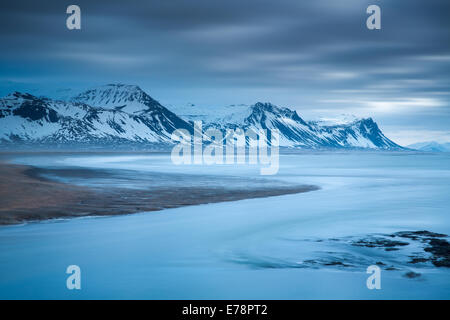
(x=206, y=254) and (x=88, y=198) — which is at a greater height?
(x=88, y=198)

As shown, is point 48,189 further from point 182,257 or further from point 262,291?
point 262,291

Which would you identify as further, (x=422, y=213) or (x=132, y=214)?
(x=422, y=213)

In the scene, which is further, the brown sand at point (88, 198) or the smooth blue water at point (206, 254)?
the brown sand at point (88, 198)

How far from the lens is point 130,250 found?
1695 centimetres

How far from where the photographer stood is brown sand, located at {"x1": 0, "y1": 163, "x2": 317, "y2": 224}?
2227 cm

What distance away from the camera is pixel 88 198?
1077 inches

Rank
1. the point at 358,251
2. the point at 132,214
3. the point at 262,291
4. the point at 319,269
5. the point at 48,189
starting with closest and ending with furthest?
the point at 262,291, the point at 319,269, the point at 358,251, the point at 132,214, the point at 48,189

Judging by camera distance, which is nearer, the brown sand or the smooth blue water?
the smooth blue water

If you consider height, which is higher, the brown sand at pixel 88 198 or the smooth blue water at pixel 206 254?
the brown sand at pixel 88 198

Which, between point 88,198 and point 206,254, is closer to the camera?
point 206,254

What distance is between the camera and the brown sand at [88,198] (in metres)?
22.3
